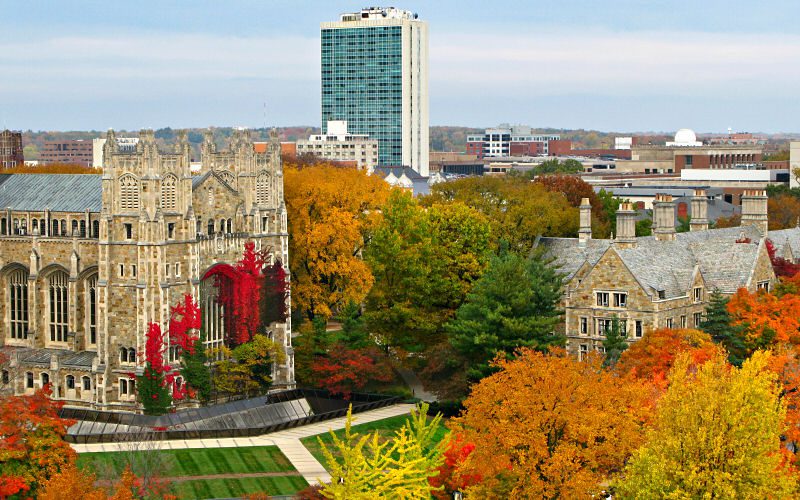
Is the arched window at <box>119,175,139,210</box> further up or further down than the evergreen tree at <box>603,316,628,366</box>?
further up

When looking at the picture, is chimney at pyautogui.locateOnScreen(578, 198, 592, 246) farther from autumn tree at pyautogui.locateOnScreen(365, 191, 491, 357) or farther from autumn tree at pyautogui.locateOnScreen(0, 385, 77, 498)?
A: autumn tree at pyautogui.locateOnScreen(0, 385, 77, 498)

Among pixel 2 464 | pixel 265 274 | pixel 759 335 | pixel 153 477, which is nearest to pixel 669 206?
pixel 759 335

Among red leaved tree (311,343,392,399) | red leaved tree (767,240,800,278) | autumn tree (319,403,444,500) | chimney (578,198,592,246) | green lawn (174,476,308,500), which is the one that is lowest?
green lawn (174,476,308,500)

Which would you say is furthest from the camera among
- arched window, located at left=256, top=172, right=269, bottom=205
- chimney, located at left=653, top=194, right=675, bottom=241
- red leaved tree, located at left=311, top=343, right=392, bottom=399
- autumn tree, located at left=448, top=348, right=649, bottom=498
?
chimney, located at left=653, top=194, right=675, bottom=241

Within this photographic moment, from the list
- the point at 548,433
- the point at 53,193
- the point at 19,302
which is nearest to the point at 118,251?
the point at 53,193

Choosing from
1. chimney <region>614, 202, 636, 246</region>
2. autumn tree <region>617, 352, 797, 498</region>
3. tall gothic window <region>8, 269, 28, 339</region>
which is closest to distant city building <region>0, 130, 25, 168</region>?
tall gothic window <region>8, 269, 28, 339</region>

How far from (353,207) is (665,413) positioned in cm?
5419

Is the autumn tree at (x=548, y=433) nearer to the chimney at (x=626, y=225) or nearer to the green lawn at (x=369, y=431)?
the green lawn at (x=369, y=431)

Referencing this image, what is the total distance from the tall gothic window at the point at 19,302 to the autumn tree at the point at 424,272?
22.3 metres

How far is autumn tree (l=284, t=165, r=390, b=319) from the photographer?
105m

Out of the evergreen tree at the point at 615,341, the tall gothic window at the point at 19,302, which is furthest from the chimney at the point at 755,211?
the tall gothic window at the point at 19,302

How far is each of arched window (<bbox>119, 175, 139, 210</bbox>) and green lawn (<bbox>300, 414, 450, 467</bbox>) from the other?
1720 cm

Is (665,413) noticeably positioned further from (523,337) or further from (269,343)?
(269,343)

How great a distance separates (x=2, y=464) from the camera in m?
63.4
